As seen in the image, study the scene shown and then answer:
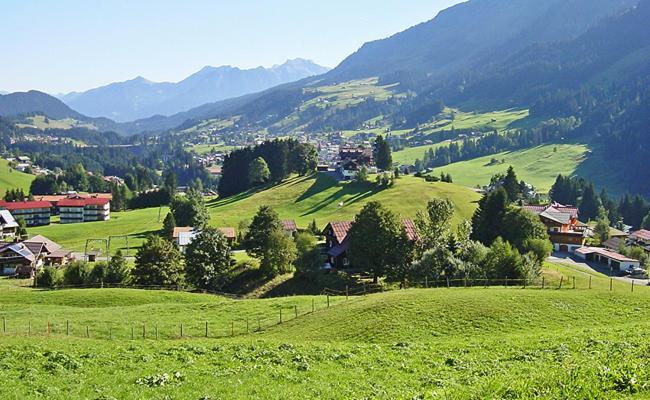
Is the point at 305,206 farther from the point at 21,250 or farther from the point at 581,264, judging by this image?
the point at 581,264

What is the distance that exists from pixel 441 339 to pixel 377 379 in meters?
10.3

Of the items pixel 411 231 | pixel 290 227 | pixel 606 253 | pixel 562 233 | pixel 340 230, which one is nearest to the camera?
pixel 411 231

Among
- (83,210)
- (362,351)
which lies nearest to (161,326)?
(362,351)

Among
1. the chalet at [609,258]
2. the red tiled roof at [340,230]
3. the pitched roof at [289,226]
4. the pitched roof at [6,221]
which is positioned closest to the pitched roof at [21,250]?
the pitched roof at [6,221]

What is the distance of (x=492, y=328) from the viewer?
35.5 meters

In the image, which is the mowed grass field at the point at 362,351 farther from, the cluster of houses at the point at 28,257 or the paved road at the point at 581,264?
the paved road at the point at 581,264

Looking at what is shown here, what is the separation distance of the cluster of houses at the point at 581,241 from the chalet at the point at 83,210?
388 ft

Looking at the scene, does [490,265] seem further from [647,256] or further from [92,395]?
[647,256]

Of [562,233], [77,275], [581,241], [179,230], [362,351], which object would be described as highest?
[362,351]

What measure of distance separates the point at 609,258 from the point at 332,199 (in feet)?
208

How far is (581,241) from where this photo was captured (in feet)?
356

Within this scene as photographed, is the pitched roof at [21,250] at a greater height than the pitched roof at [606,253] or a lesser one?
greater

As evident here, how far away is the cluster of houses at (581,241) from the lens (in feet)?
308

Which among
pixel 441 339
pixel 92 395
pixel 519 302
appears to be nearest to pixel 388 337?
pixel 441 339
